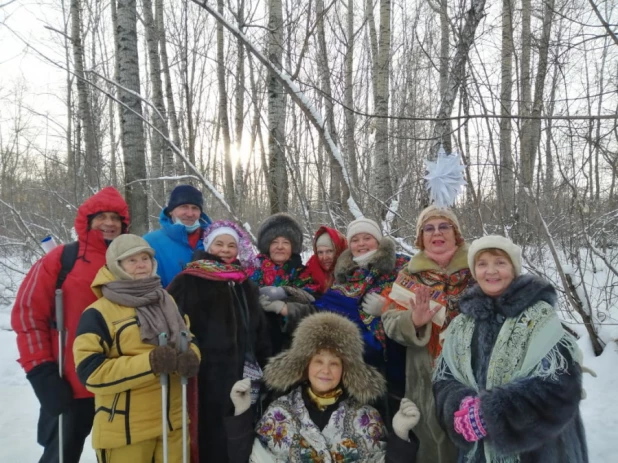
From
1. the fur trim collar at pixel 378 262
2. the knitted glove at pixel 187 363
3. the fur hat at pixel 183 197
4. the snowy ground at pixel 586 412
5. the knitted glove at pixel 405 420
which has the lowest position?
the snowy ground at pixel 586 412

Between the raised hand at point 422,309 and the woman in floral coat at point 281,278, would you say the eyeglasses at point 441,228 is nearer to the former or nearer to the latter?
the raised hand at point 422,309

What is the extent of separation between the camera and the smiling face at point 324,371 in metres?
2.25

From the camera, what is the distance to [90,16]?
1090 cm

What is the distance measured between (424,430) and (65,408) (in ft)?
6.78

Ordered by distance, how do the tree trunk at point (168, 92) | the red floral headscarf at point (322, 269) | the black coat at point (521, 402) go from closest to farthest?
1. the black coat at point (521, 402)
2. the red floral headscarf at point (322, 269)
3. the tree trunk at point (168, 92)

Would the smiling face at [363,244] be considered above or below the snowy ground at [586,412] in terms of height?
above

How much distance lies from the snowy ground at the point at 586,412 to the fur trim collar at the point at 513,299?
7.38 feet

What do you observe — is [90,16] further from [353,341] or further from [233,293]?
[353,341]

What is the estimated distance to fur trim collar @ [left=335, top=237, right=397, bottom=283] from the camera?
287 centimetres

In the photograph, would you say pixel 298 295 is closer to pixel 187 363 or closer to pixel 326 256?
pixel 326 256

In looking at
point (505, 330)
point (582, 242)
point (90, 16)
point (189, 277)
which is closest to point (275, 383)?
point (189, 277)

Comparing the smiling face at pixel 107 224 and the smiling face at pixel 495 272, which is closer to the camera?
the smiling face at pixel 495 272

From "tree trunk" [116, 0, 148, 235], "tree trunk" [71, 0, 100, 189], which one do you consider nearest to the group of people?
"tree trunk" [116, 0, 148, 235]

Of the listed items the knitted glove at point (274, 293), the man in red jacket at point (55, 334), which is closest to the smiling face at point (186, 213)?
the man in red jacket at point (55, 334)
